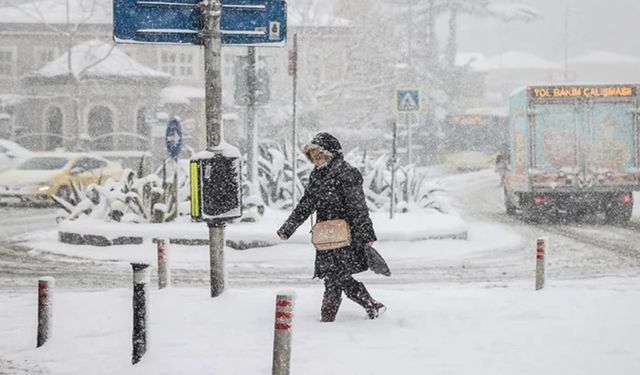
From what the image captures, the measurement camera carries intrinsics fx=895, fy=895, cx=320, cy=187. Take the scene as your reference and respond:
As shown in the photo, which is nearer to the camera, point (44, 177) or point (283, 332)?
point (283, 332)

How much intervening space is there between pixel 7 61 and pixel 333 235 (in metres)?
43.7

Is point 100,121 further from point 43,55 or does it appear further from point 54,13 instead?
point 54,13

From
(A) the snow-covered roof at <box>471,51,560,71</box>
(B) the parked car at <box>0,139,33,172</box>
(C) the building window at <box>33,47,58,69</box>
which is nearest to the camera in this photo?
(B) the parked car at <box>0,139,33,172</box>

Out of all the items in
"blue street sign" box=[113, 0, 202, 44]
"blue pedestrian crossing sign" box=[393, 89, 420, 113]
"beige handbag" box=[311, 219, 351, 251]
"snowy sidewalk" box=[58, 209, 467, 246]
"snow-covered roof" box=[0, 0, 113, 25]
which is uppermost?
"snow-covered roof" box=[0, 0, 113, 25]

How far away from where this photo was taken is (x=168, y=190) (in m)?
15.1

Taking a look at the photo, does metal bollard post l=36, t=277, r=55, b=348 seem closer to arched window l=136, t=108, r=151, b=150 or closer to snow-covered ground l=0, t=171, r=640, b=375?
snow-covered ground l=0, t=171, r=640, b=375

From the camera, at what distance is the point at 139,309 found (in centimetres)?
648

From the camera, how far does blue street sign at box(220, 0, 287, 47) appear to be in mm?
8562

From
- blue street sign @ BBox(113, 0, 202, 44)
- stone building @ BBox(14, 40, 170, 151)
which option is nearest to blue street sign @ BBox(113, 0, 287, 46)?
blue street sign @ BBox(113, 0, 202, 44)

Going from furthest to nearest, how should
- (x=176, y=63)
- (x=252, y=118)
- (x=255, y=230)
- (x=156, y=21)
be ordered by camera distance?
(x=176, y=63), (x=252, y=118), (x=255, y=230), (x=156, y=21)

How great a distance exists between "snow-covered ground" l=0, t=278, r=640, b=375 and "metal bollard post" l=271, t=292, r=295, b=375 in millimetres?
592

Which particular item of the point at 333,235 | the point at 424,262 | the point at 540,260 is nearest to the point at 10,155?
the point at 424,262

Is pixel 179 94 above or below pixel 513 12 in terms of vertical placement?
below

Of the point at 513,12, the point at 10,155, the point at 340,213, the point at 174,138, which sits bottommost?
the point at 340,213
